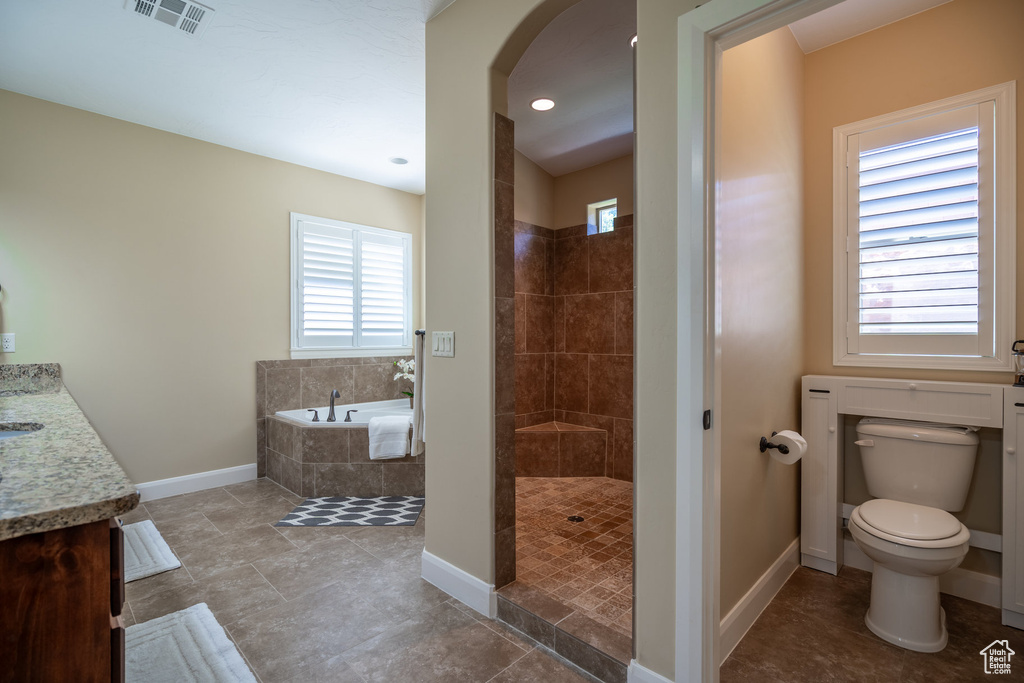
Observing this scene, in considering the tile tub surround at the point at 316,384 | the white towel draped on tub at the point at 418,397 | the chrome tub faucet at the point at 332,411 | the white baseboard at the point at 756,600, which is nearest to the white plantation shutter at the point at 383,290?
the tile tub surround at the point at 316,384

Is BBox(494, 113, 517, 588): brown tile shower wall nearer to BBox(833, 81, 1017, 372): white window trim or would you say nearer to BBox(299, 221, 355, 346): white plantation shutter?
BBox(833, 81, 1017, 372): white window trim

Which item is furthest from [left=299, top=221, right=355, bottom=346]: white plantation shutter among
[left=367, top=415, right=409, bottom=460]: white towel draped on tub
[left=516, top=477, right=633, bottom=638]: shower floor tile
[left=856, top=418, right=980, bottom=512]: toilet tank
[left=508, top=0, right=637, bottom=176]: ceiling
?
[left=856, top=418, right=980, bottom=512]: toilet tank

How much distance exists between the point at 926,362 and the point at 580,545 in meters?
→ 1.92

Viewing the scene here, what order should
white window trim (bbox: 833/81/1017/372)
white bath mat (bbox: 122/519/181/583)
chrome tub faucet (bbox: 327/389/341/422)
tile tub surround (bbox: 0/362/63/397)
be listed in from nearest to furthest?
1. white window trim (bbox: 833/81/1017/372)
2. white bath mat (bbox: 122/519/181/583)
3. tile tub surround (bbox: 0/362/63/397)
4. chrome tub faucet (bbox: 327/389/341/422)

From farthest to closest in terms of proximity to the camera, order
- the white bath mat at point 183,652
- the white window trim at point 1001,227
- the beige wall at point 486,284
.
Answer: the white window trim at point 1001,227
the white bath mat at point 183,652
the beige wall at point 486,284

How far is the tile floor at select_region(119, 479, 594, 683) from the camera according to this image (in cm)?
180

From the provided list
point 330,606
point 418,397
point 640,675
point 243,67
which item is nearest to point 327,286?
point 243,67

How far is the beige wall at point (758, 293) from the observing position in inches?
73.0

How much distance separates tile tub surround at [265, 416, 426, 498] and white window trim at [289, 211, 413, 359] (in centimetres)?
99

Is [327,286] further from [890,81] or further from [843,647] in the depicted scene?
[843,647]

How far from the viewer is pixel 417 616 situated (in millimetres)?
2127

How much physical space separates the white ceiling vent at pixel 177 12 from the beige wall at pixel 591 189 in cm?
296

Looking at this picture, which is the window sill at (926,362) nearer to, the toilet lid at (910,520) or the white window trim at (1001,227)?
the white window trim at (1001,227)

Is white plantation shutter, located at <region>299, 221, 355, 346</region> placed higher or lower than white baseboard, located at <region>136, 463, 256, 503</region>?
higher
